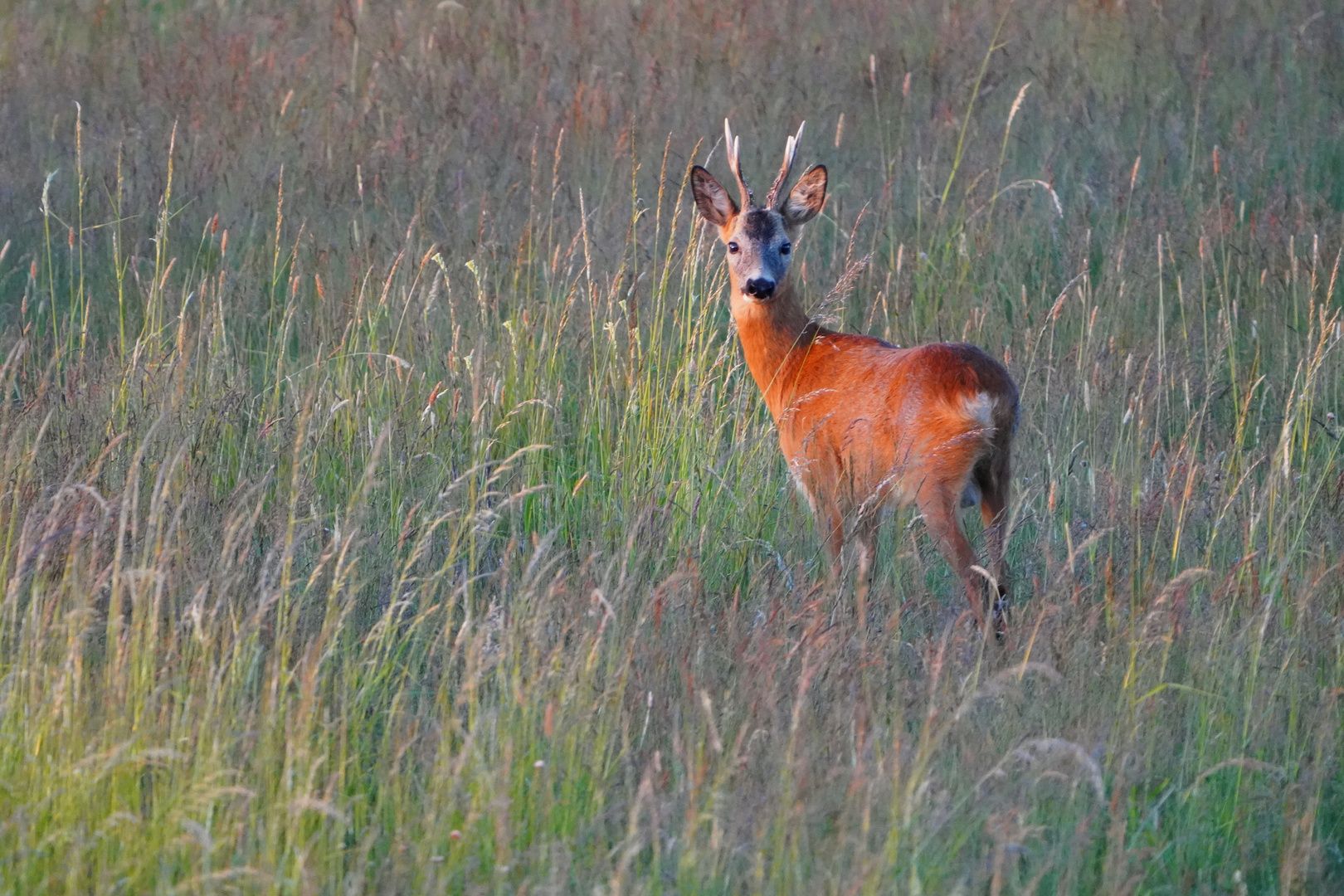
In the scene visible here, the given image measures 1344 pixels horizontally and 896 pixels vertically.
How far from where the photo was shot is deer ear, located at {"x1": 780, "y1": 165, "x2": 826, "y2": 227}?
17.0 feet

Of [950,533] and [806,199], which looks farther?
[806,199]

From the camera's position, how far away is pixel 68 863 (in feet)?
7.47

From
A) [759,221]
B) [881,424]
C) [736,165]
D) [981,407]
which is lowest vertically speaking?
[881,424]

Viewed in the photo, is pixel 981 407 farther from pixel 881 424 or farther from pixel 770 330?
pixel 770 330

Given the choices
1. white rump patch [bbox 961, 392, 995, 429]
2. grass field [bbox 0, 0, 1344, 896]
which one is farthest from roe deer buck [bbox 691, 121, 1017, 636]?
grass field [bbox 0, 0, 1344, 896]

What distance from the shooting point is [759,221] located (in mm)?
5055

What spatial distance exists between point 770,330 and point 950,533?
1377 millimetres

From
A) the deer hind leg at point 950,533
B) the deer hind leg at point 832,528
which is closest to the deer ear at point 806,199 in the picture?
the deer hind leg at point 832,528

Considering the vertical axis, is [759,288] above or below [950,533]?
above

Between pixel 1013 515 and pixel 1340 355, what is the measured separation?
289 cm

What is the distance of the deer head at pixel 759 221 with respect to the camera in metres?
4.88

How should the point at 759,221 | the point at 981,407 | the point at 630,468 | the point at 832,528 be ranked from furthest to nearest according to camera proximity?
1. the point at 759,221
2. the point at 630,468
3. the point at 832,528
4. the point at 981,407

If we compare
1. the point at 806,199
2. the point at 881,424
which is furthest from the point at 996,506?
the point at 806,199

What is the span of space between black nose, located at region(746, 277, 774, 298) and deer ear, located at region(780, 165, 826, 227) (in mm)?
478
